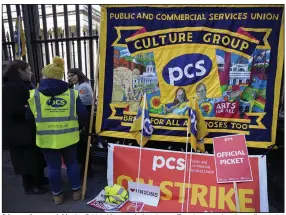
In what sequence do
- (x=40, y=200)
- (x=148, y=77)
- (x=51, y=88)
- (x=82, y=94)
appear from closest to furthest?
1. (x=51, y=88)
2. (x=148, y=77)
3. (x=40, y=200)
4. (x=82, y=94)

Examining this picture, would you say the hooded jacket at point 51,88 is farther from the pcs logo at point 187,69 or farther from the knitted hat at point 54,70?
the pcs logo at point 187,69

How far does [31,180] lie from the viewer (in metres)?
3.41

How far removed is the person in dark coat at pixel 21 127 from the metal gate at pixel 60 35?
1588 millimetres

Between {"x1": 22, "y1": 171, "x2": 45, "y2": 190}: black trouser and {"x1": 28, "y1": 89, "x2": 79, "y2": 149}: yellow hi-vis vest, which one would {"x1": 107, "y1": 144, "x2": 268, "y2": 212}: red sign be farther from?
{"x1": 22, "y1": 171, "x2": 45, "y2": 190}: black trouser

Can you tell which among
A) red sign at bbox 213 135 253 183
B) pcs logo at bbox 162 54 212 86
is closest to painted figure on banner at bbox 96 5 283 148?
pcs logo at bbox 162 54 212 86

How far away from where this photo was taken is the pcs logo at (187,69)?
9.48ft

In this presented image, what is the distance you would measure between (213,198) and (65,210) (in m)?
1.71

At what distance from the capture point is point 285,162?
8.96 ft

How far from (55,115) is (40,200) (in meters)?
1.19

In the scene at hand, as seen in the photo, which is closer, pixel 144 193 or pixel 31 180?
pixel 144 193

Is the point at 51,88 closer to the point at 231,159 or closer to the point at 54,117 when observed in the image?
the point at 54,117

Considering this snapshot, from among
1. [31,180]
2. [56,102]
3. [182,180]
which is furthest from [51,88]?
[182,180]

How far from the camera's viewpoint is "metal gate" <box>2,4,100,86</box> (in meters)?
4.48

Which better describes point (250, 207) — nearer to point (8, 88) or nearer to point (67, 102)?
point (67, 102)
